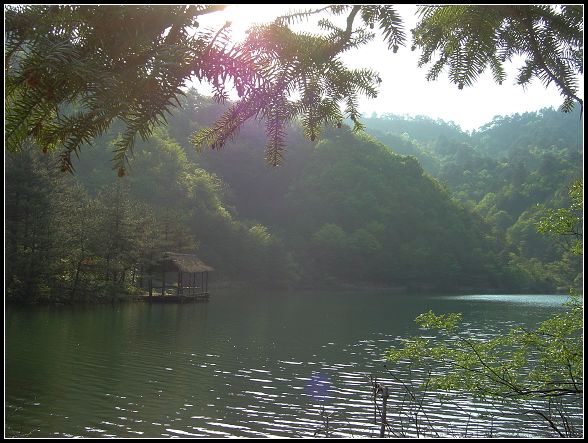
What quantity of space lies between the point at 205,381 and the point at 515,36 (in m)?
13.6

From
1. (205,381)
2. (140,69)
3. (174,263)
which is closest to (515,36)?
(140,69)

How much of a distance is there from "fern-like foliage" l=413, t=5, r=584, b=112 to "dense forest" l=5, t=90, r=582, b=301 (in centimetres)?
2852

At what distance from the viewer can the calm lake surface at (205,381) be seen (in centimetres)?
1048

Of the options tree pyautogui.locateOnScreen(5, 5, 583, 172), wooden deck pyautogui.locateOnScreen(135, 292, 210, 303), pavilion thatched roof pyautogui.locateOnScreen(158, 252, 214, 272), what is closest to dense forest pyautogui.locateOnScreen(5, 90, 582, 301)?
pavilion thatched roof pyautogui.locateOnScreen(158, 252, 214, 272)

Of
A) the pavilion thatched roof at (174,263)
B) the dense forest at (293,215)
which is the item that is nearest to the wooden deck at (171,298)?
the dense forest at (293,215)

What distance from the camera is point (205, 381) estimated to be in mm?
14695

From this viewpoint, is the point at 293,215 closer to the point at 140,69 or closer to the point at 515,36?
the point at 515,36

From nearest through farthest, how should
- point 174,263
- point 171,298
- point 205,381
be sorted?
1. point 205,381
2. point 174,263
3. point 171,298

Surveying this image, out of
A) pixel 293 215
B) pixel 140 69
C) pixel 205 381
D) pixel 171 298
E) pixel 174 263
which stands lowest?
pixel 205 381

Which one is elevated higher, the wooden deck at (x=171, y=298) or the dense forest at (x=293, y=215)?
the dense forest at (x=293, y=215)

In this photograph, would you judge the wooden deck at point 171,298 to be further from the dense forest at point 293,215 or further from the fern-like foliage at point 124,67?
the fern-like foliage at point 124,67

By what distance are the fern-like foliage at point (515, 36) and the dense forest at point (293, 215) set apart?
2852 cm

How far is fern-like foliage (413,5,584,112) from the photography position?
2.25 metres

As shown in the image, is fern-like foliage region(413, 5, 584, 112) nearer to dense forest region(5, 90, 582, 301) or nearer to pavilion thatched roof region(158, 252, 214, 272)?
dense forest region(5, 90, 582, 301)
